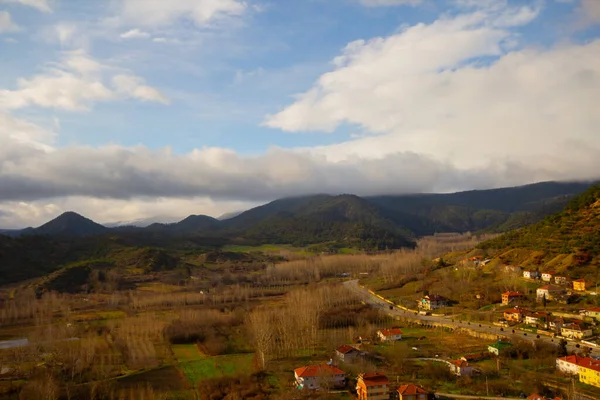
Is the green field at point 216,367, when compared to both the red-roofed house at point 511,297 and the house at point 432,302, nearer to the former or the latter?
the house at point 432,302

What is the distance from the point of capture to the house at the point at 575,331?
39.4 m

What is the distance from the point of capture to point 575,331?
3984cm

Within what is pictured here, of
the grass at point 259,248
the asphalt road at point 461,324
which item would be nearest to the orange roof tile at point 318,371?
the asphalt road at point 461,324

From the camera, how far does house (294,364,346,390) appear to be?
102ft

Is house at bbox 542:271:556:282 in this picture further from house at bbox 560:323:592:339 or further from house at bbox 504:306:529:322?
house at bbox 560:323:592:339

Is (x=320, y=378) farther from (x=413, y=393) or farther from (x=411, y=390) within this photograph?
(x=413, y=393)

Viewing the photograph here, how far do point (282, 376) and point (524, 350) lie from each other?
64.7 ft

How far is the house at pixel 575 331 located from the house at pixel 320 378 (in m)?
22.6

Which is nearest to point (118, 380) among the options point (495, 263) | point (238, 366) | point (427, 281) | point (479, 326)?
point (238, 366)

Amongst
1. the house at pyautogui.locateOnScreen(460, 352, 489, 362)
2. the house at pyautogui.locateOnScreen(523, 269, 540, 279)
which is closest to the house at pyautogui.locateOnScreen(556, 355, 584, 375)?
the house at pyautogui.locateOnScreen(460, 352, 489, 362)

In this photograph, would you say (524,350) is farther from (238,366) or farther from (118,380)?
(118,380)

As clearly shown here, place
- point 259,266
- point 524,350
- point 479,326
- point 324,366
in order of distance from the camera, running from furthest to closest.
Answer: point 259,266 → point 479,326 → point 524,350 → point 324,366

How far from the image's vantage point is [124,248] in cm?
12462

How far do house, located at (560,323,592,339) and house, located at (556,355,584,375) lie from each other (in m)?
9.22
